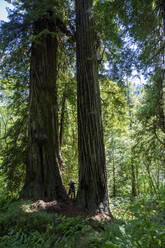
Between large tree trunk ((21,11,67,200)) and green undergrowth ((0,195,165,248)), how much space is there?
0.70 meters

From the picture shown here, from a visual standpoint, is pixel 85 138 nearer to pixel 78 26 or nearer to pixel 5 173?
pixel 5 173

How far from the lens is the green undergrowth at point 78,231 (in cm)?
137

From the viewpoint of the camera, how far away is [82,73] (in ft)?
14.3

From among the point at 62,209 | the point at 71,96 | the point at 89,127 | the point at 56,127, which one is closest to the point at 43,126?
the point at 56,127

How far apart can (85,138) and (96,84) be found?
1.48m

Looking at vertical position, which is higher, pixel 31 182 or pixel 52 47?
pixel 52 47

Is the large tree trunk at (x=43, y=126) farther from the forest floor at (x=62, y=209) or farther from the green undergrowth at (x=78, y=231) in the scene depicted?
the green undergrowth at (x=78, y=231)

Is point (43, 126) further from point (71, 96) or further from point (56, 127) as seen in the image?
point (71, 96)

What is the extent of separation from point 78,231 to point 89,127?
2239 millimetres

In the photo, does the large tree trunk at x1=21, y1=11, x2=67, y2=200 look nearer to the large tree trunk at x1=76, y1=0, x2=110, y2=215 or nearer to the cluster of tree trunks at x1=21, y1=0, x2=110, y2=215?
the cluster of tree trunks at x1=21, y1=0, x2=110, y2=215

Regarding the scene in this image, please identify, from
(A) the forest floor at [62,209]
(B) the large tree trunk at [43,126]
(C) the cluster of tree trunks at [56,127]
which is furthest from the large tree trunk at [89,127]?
(B) the large tree trunk at [43,126]

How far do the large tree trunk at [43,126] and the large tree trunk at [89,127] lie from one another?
2.33ft

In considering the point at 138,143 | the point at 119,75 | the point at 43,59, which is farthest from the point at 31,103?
the point at 138,143

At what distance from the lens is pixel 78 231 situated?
7.42 feet
